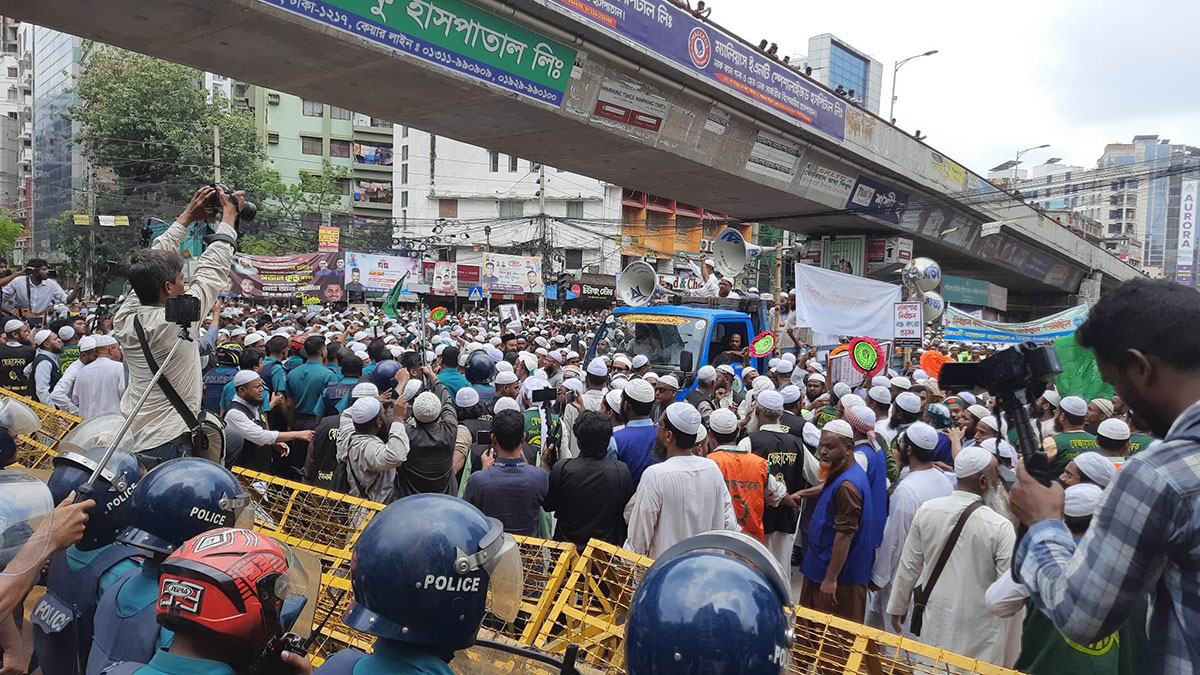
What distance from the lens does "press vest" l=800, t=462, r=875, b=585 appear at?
15.8 feet

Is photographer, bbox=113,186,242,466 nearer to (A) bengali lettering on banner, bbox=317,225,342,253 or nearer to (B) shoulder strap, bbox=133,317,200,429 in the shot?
(B) shoulder strap, bbox=133,317,200,429

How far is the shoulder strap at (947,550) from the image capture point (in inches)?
146

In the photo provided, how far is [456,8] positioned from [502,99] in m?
1.38

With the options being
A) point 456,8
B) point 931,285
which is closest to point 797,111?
point 931,285

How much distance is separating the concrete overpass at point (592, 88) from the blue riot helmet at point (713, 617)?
769 centimetres

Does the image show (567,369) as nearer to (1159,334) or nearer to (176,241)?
(176,241)

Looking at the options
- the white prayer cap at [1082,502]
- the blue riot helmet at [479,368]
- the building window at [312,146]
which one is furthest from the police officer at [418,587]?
the building window at [312,146]

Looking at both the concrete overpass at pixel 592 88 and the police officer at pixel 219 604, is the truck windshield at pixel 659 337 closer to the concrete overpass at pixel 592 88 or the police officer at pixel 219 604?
the concrete overpass at pixel 592 88

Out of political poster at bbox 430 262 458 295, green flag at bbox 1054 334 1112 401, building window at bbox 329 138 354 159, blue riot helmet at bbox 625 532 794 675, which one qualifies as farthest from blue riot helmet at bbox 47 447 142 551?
building window at bbox 329 138 354 159

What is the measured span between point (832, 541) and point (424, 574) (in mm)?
3741

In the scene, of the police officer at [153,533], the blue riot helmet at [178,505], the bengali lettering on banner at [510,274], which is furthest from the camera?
the bengali lettering on banner at [510,274]

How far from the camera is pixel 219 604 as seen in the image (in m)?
1.70

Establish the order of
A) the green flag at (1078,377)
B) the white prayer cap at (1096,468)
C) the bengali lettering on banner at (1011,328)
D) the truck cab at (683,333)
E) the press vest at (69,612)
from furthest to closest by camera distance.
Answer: the bengali lettering on banner at (1011,328) → the truck cab at (683,333) → the green flag at (1078,377) → the white prayer cap at (1096,468) → the press vest at (69,612)

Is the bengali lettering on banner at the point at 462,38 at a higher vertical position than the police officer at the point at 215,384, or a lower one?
higher
